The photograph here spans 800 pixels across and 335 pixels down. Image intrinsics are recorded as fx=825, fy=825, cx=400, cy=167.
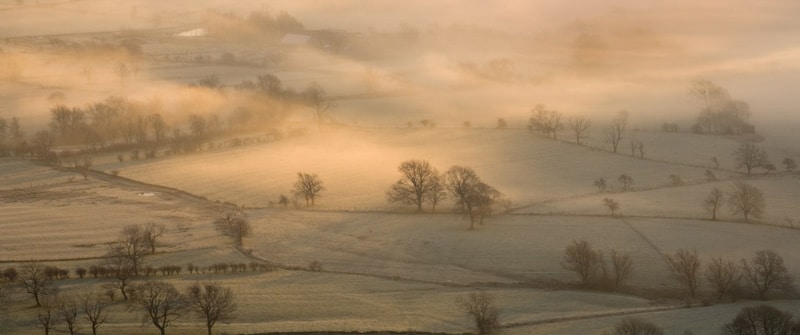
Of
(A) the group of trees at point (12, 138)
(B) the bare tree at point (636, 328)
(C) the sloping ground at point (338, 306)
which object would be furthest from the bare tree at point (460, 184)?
(A) the group of trees at point (12, 138)

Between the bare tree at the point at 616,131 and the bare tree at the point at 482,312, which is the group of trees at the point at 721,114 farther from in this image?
the bare tree at the point at 482,312

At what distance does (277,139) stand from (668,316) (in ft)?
101

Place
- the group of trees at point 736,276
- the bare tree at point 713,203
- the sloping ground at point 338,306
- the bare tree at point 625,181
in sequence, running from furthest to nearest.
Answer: the bare tree at point 625,181
the bare tree at point 713,203
the group of trees at point 736,276
the sloping ground at point 338,306

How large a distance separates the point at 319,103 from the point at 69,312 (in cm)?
3316

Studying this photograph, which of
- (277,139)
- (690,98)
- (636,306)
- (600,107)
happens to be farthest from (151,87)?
(636,306)

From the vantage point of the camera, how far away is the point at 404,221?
34.2m

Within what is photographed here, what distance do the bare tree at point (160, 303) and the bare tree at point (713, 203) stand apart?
837 inches

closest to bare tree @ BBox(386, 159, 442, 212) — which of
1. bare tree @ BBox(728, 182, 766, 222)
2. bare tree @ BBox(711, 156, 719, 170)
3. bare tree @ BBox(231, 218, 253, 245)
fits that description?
bare tree @ BBox(231, 218, 253, 245)

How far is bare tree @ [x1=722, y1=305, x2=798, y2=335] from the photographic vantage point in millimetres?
20859

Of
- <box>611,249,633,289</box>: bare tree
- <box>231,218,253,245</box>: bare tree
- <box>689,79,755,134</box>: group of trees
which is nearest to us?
<box>611,249,633,289</box>: bare tree

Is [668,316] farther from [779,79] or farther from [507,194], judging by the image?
[779,79]

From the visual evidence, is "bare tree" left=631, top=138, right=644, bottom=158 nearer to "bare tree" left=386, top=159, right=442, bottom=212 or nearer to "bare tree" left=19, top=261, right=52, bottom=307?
"bare tree" left=386, top=159, right=442, bottom=212

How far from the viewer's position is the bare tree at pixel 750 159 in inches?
1593

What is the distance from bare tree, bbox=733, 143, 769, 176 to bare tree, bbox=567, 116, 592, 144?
29.0ft
